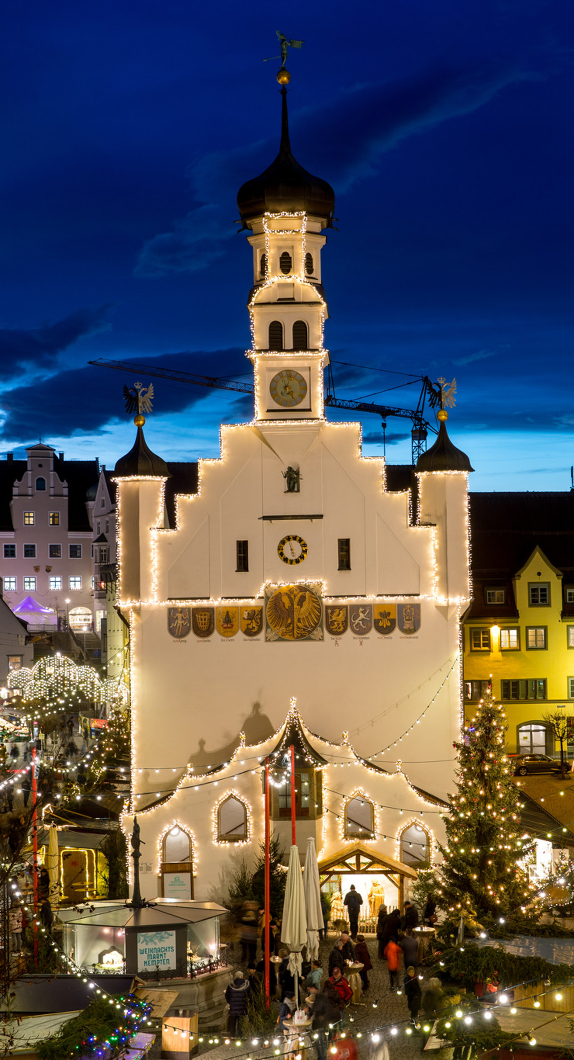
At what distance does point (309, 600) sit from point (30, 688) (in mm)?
17173

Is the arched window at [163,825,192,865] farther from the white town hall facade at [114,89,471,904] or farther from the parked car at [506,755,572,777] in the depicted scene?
the parked car at [506,755,572,777]

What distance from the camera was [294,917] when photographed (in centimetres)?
2302

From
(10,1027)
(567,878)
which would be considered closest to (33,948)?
(10,1027)

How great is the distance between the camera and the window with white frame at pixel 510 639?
4753 cm

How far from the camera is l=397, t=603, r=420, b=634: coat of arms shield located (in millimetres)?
33969

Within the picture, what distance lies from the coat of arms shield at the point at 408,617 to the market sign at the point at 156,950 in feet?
43.3

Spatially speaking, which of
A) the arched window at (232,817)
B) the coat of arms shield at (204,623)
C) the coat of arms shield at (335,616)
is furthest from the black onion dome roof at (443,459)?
the arched window at (232,817)

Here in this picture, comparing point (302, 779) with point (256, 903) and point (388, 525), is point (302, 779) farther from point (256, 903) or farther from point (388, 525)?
point (388, 525)

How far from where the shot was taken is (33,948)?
23.5m

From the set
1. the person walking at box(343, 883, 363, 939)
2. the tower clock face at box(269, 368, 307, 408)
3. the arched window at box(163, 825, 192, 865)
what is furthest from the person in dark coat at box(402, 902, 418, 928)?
the tower clock face at box(269, 368, 307, 408)

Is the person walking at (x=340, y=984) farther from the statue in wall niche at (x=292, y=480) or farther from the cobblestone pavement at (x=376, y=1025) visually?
the statue in wall niche at (x=292, y=480)

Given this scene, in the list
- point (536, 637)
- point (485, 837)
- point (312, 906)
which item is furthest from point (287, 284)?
point (536, 637)

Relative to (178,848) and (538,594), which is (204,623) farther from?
(538,594)

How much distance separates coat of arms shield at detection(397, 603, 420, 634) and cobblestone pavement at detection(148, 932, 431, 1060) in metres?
10.1
